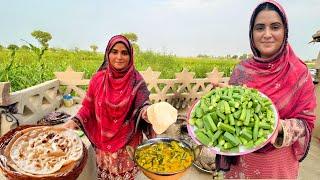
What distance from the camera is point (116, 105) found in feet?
8.00

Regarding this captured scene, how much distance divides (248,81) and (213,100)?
1.20ft

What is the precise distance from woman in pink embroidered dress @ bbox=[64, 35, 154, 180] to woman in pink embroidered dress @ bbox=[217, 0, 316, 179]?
0.80m

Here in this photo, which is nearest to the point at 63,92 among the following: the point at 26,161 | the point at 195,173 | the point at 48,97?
the point at 48,97

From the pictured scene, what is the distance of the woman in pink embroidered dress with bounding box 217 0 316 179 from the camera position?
192 cm

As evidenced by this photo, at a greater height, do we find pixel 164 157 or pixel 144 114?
pixel 144 114

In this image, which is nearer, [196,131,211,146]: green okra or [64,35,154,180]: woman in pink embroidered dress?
[196,131,211,146]: green okra

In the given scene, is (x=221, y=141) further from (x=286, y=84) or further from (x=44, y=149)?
(x=44, y=149)

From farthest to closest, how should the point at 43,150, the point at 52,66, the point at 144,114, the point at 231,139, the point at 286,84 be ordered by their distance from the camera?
the point at 52,66, the point at 144,114, the point at 286,84, the point at 43,150, the point at 231,139

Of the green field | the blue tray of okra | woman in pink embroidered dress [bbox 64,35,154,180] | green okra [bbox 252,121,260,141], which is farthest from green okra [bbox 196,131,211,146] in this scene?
the green field

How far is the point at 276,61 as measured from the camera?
80.0 inches

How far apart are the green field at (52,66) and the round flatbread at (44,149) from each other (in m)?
2.90

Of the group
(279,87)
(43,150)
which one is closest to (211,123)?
(279,87)

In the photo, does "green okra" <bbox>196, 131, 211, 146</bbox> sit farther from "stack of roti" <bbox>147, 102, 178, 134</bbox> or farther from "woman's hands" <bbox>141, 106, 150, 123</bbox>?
"woman's hands" <bbox>141, 106, 150, 123</bbox>

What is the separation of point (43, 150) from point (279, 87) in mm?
1393
